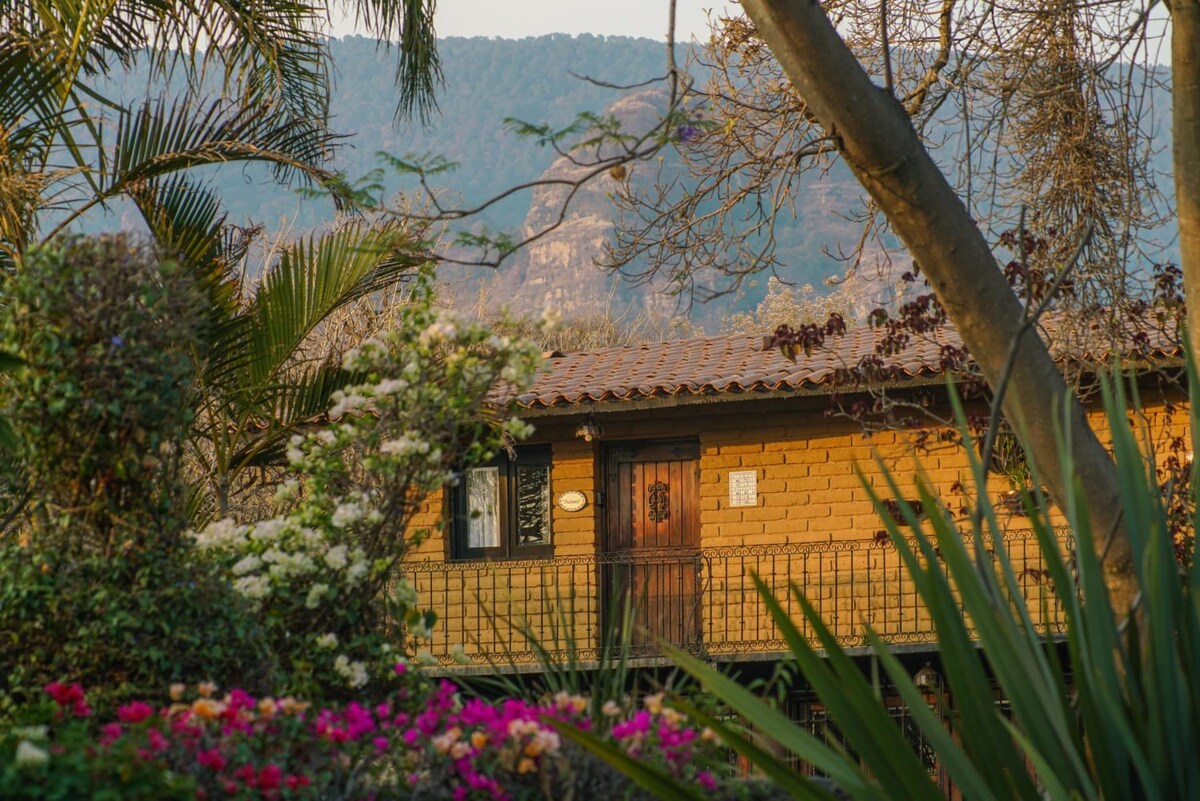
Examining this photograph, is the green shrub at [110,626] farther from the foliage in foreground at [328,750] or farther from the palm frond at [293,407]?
the palm frond at [293,407]

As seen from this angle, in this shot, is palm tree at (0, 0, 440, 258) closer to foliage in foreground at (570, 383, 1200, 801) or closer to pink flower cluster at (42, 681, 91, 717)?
pink flower cluster at (42, 681, 91, 717)

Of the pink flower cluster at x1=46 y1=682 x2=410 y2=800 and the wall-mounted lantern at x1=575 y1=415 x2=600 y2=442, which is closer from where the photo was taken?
the pink flower cluster at x1=46 y1=682 x2=410 y2=800

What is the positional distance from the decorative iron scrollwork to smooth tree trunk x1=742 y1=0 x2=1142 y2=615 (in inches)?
350

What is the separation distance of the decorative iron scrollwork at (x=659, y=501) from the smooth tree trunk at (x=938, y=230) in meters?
8.89

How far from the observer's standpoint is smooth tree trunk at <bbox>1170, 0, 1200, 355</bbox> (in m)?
4.42

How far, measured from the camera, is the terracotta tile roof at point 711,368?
11297 mm

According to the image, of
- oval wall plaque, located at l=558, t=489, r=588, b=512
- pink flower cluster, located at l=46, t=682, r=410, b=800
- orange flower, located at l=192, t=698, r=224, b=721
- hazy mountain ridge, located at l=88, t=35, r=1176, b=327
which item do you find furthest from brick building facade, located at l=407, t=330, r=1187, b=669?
hazy mountain ridge, located at l=88, t=35, r=1176, b=327

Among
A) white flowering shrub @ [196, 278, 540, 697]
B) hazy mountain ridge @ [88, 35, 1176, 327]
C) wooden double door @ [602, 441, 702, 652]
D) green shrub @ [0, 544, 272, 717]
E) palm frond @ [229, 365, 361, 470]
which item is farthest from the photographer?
hazy mountain ridge @ [88, 35, 1176, 327]

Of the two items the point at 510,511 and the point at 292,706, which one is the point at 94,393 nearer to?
the point at 292,706

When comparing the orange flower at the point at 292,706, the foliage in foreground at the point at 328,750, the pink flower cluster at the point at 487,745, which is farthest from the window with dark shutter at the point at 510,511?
the orange flower at the point at 292,706

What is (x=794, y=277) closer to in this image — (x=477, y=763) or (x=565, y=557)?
(x=565, y=557)

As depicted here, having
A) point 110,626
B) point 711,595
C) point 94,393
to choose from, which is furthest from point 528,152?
point 110,626

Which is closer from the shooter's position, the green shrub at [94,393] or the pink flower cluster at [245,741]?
the pink flower cluster at [245,741]

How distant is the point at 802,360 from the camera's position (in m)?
12.4
